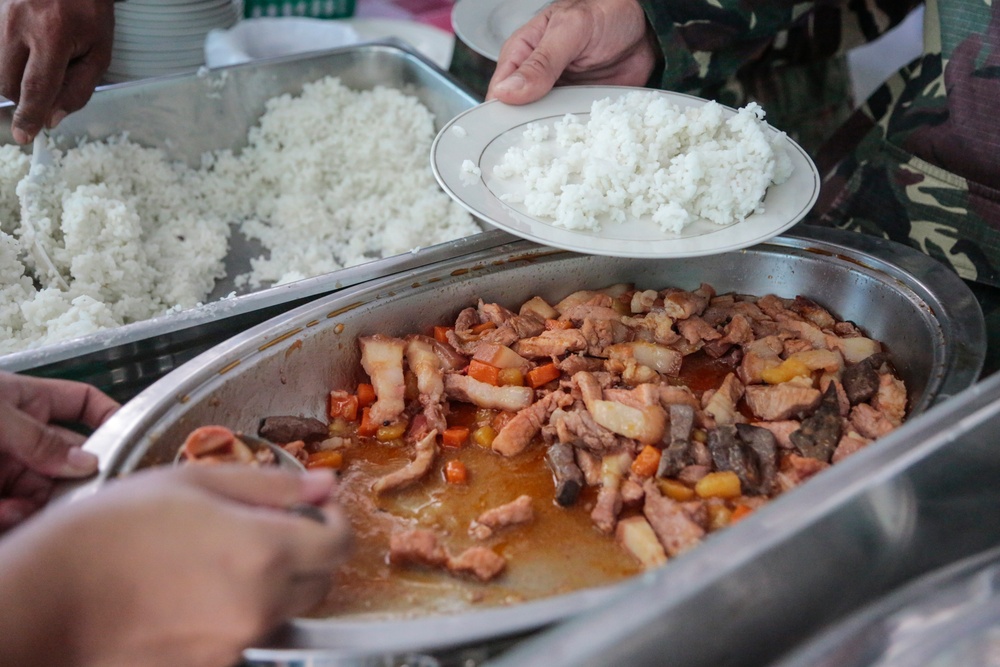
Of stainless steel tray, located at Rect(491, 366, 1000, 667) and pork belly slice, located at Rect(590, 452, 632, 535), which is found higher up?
stainless steel tray, located at Rect(491, 366, 1000, 667)

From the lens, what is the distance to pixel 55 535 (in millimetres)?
829

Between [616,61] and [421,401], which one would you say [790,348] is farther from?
[616,61]

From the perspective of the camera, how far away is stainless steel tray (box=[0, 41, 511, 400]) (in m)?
1.58

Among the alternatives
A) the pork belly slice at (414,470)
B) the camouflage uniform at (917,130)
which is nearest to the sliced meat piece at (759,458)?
the camouflage uniform at (917,130)

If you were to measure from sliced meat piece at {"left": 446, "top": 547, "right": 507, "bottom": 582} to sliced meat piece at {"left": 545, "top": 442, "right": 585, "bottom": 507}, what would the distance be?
203 millimetres

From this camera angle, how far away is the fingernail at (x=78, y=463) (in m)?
1.18

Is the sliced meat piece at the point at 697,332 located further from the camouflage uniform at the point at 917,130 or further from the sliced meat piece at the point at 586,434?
the camouflage uniform at the point at 917,130

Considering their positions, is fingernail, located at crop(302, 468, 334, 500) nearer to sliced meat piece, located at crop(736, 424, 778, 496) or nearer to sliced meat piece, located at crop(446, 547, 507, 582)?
sliced meat piece, located at crop(446, 547, 507, 582)

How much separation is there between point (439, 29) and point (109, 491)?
3.25 metres

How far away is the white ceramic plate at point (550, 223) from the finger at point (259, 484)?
2.46 ft

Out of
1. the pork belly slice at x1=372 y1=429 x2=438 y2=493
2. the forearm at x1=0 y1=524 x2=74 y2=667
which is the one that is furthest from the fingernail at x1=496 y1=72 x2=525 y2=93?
the forearm at x1=0 y1=524 x2=74 y2=667

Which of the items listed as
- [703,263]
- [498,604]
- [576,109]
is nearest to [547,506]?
[498,604]

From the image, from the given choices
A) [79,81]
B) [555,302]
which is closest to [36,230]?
[79,81]

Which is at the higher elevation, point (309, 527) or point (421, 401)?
point (309, 527)
